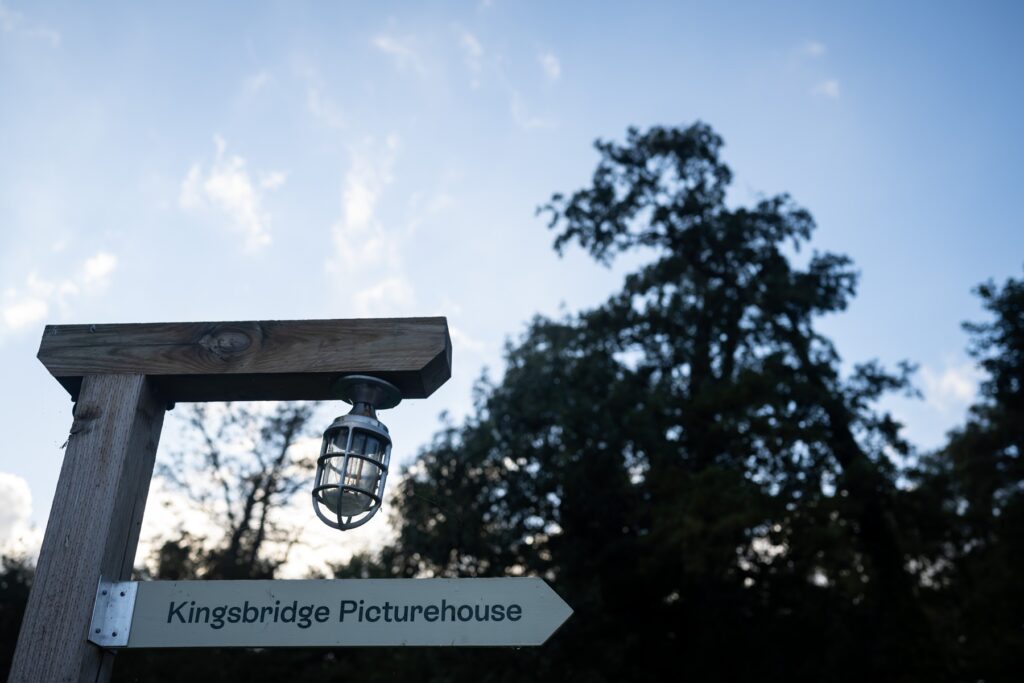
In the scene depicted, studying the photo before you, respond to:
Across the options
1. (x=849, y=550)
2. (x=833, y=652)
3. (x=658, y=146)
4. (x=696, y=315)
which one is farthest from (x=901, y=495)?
(x=658, y=146)

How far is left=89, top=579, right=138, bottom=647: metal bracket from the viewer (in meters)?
2.10

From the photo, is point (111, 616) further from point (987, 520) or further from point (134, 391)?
point (987, 520)

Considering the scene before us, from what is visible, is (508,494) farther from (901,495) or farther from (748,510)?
(901,495)

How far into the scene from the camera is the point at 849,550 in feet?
40.3

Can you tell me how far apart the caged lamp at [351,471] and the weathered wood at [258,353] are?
19 centimetres

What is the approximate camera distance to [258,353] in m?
2.37

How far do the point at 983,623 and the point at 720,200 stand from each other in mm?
8273

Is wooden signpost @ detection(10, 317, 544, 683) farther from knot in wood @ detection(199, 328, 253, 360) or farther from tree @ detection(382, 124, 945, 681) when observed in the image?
tree @ detection(382, 124, 945, 681)

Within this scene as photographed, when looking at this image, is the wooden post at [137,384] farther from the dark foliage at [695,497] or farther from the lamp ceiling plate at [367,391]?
the dark foliage at [695,497]

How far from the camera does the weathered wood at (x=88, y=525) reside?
6.73ft

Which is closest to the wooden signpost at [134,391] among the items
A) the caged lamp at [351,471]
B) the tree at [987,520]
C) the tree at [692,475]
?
the caged lamp at [351,471]

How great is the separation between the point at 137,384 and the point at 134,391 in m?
0.02

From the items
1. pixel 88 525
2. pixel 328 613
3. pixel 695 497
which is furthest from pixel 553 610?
pixel 695 497

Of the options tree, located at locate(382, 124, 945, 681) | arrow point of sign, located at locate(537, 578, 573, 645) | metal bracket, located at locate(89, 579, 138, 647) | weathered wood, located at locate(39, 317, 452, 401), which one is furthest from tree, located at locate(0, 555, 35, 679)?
arrow point of sign, located at locate(537, 578, 573, 645)
